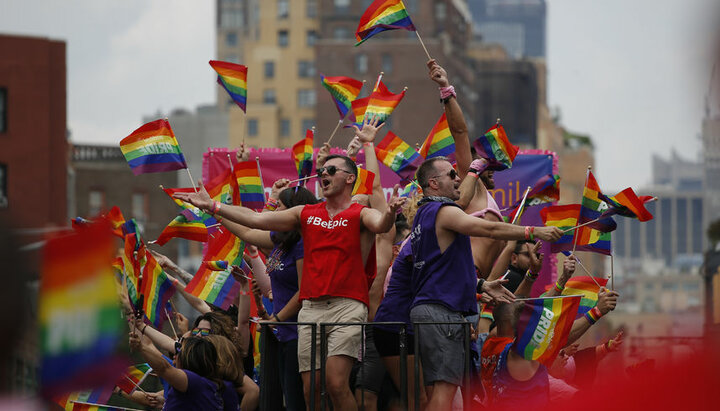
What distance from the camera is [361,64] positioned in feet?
267

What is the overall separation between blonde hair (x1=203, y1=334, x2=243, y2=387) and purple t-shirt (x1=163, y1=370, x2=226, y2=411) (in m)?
0.16

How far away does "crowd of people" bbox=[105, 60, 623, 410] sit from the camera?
6977 millimetres

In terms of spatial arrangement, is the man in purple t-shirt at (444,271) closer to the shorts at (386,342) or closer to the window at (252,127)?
the shorts at (386,342)

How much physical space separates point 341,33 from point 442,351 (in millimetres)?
82006

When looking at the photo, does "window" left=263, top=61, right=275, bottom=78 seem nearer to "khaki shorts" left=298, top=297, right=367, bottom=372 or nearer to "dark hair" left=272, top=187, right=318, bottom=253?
"dark hair" left=272, top=187, right=318, bottom=253

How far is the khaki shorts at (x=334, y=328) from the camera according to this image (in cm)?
707

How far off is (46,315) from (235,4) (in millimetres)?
153476

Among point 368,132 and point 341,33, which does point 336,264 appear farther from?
point 341,33

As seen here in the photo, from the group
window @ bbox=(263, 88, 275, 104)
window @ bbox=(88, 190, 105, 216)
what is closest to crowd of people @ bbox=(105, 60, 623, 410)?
window @ bbox=(88, 190, 105, 216)

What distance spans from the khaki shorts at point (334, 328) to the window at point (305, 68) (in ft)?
309

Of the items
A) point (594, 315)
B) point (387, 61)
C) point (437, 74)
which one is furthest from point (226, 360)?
point (387, 61)

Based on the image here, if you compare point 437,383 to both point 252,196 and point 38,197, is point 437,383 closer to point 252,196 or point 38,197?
point 252,196

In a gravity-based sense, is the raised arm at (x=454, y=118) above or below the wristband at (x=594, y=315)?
above

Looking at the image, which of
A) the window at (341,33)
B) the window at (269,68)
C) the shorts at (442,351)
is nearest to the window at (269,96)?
the window at (269,68)
